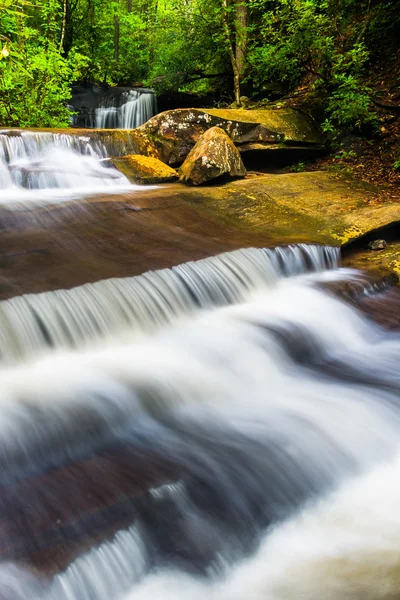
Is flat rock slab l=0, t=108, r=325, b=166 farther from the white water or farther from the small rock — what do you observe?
the white water

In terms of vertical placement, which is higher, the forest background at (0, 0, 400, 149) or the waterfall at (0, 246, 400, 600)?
the forest background at (0, 0, 400, 149)

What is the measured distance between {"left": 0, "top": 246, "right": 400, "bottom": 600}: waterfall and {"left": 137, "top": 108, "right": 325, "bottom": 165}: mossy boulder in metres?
4.14

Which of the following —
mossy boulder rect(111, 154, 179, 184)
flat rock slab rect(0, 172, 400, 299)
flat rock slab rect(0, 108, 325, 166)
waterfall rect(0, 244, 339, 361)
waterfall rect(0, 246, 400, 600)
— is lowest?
waterfall rect(0, 246, 400, 600)

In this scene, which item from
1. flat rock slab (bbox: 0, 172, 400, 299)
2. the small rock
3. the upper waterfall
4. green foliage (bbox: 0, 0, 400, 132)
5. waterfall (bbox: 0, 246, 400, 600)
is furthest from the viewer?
the upper waterfall

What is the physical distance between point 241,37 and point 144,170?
16.7ft

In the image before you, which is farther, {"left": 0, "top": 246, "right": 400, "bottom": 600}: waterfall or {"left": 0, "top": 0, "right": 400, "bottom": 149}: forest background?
{"left": 0, "top": 0, "right": 400, "bottom": 149}: forest background

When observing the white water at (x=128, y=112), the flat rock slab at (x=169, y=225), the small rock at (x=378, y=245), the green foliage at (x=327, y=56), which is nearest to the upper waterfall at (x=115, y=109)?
the white water at (x=128, y=112)

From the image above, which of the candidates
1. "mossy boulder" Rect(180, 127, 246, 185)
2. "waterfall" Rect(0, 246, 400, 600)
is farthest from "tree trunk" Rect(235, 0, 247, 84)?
"waterfall" Rect(0, 246, 400, 600)

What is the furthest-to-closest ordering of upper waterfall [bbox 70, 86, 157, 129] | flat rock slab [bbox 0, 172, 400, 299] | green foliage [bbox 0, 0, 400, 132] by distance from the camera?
upper waterfall [bbox 70, 86, 157, 129]
green foliage [bbox 0, 0, 400, 132]
flat rock slab [bbox 0, 172, 400, 299]

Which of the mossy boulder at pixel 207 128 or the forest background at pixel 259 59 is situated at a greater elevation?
the forest background at pixel 259 59

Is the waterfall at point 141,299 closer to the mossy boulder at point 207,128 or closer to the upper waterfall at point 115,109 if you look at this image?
the mossy boulder at point 207,128

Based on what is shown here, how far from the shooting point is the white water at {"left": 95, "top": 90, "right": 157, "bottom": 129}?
13.0m

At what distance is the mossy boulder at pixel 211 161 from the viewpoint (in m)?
7.32

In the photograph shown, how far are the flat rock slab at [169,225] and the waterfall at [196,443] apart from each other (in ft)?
1.24
